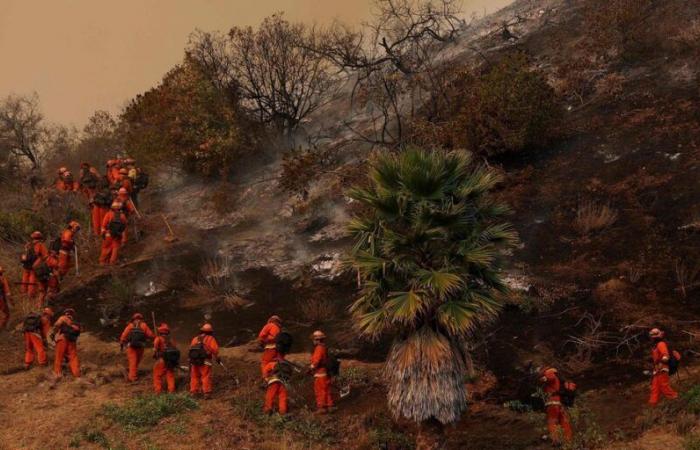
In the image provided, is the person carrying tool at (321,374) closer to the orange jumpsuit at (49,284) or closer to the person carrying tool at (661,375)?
the person carrying tool at (661,375)

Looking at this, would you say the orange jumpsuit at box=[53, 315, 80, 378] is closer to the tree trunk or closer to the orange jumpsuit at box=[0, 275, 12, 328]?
the orange jumpsuit at box=[0, 275, 12, 328]

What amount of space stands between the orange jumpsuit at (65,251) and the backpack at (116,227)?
Result: 1.08m

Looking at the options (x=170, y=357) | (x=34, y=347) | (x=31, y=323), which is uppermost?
(x=31, y=323)

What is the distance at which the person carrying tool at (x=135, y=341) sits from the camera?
12.5 meters

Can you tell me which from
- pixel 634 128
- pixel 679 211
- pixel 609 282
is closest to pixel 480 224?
pixel 609 282

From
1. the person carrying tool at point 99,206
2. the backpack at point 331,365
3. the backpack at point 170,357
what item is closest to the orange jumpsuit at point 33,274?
the person carrying tool at point 99,206

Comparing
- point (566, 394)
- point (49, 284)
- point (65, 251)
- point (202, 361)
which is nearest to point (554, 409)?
point (566, 394)

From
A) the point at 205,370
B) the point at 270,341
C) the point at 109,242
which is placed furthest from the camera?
the point at 109,242

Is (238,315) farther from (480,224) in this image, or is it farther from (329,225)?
(480,224)

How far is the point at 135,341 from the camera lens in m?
12.5

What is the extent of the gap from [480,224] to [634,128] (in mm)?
11747

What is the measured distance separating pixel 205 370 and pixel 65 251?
7978 mm

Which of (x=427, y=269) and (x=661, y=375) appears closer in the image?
(x=427, y=269)

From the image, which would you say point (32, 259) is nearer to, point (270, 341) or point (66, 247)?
point (66, 247)
